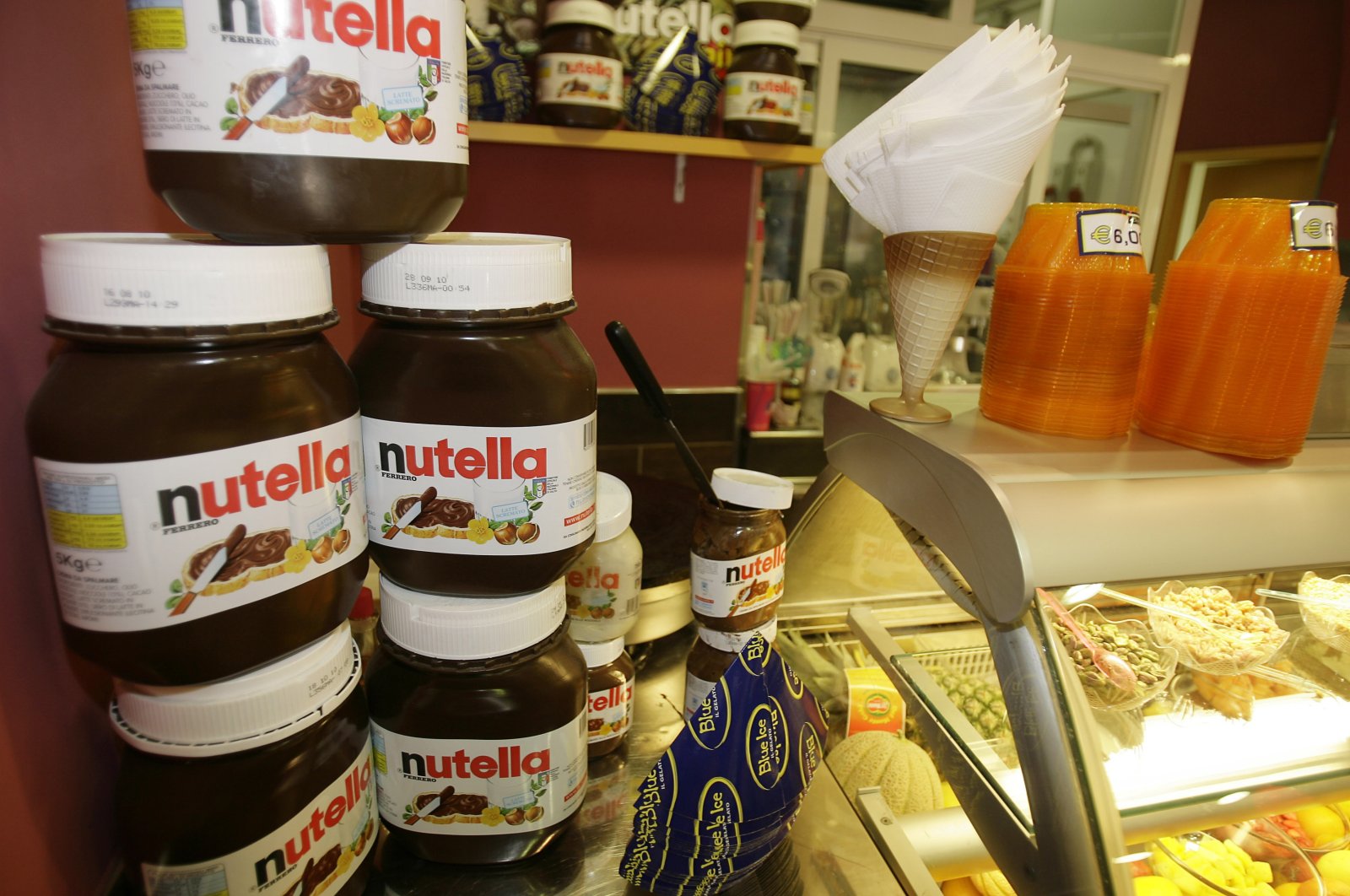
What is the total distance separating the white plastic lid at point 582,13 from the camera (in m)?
1.52

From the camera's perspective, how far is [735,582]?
85 cm

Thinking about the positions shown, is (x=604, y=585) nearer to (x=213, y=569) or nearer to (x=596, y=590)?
(x=596, y=590)

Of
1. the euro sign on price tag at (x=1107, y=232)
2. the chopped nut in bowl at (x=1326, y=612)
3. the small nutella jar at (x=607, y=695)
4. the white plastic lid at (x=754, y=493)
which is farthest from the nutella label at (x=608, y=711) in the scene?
the chopped nut in bowl at (x=1326, y=612)

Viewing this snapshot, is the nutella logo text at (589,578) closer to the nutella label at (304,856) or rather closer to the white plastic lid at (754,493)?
the white plastic lid at (754,493)

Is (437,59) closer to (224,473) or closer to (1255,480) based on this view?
(224,473)

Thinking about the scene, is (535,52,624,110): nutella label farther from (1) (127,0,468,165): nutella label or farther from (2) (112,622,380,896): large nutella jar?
(2) (112,622,380,896): large nutella jar

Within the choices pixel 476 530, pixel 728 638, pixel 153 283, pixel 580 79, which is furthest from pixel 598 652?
pixel 580 79

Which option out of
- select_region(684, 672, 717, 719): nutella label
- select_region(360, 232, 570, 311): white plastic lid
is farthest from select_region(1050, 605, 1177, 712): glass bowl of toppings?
select_region(360, 232, 570, 311): white plastic lid

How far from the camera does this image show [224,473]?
455 mm

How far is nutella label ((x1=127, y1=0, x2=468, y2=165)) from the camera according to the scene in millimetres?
463

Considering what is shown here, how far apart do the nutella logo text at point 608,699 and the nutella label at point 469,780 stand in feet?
0.41

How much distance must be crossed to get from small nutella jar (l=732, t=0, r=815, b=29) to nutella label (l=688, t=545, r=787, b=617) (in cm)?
136

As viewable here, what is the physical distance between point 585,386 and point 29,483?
382 millimetres

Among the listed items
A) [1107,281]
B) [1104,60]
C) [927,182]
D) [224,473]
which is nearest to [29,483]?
[224,473]
